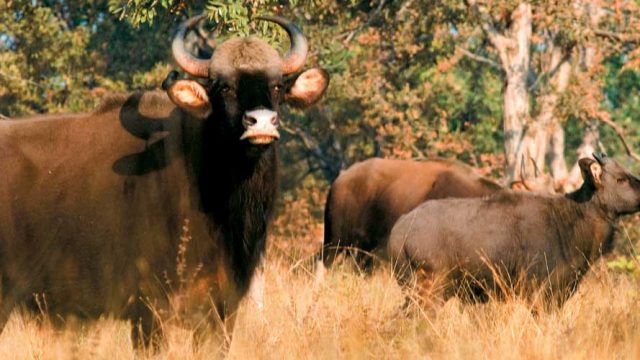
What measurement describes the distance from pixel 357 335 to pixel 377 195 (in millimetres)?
8930

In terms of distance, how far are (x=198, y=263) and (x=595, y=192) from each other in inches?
212

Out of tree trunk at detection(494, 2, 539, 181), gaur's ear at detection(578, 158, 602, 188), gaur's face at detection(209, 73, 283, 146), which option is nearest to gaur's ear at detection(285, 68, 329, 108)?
gaur's face at detection(209, 73, 283, 146)

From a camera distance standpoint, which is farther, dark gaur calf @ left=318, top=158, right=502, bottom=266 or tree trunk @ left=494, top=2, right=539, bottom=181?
tree trunk @ left=494, top=2, right=539, bottom=181

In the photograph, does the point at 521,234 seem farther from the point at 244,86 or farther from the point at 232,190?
the point at 244,86

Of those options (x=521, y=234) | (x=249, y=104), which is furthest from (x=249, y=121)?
(x=521, y=234)

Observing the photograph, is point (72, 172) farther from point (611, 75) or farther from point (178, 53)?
point (611, 75)

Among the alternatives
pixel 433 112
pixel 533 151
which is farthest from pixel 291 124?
pixel 533 151

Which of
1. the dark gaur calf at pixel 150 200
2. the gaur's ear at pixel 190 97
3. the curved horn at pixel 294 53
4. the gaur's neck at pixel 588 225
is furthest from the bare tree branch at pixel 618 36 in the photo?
the gaur's ear at pixel 190 97

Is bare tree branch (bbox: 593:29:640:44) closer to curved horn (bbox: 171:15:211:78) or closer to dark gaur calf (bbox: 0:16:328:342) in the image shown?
curved horn (bbox: 171:15:211:78)

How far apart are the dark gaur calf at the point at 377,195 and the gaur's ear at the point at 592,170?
3.43 metres

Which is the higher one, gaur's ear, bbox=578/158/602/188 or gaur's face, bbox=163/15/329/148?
gaur's face, bbox=163/15/329/148

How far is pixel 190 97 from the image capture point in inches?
266

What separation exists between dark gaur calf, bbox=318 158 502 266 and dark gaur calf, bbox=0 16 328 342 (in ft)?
25.0

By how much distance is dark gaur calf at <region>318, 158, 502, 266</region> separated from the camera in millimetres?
14703
